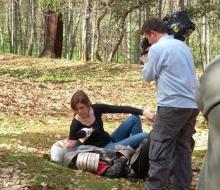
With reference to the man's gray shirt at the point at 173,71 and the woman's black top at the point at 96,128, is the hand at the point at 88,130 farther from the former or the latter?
the man's gray shirt at the point at 173,71

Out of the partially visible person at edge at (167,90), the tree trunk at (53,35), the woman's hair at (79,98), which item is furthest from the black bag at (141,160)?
the tree trunk at (53,35)

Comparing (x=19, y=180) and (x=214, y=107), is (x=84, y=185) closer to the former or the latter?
(x=19, y=180)

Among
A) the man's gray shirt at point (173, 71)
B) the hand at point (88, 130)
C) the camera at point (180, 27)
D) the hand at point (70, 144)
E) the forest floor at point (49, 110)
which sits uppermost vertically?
the camera at point (180, 27)

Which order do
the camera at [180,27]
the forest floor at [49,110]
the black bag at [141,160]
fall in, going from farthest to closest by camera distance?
the black bag at [141,160] < the forest floor at [49,110] < the camera at [180,27]

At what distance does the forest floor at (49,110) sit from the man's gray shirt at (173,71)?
136cm

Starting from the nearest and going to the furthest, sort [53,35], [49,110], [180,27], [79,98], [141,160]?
[180,27] → [141,160] → [79,98] → [49,110] → [53,35]

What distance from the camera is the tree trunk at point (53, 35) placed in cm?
2362

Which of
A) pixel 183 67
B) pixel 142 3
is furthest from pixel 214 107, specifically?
pixel 142 3

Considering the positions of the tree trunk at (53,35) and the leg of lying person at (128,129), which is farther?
the tree trunk at (53,35)

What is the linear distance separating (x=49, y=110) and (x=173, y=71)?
7.48 metres

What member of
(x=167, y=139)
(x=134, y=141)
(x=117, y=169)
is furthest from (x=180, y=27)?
(x=134, y=141)

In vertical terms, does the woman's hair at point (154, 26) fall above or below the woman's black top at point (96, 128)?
above

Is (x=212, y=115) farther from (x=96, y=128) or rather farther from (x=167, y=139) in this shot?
(x=96, y=128)

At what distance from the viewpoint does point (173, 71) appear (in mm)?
4613
